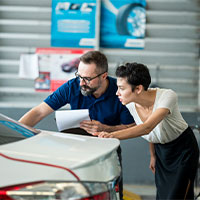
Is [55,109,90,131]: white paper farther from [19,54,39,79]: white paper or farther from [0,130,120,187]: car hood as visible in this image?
[19,54,39,79]: white paper

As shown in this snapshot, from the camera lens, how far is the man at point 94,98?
4047mm

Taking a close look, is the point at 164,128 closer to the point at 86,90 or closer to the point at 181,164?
the point at 181,164

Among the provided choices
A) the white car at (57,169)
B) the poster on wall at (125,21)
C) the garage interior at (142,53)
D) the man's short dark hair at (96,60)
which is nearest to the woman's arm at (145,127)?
the man's short dark hair at (96,60)

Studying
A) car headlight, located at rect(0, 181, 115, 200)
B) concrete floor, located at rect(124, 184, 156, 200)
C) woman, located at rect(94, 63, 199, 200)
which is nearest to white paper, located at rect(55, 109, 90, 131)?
woman, located at rect(94, 63, 199, 200)

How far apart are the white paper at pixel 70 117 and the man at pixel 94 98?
61 mm

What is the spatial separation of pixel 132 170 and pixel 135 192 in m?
0.39

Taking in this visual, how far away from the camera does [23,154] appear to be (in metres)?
2.28

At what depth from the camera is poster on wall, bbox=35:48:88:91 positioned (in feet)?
21.9

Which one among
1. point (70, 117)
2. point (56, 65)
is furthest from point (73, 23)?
point (70, 117)

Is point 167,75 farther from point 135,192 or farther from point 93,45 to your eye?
point 135,192

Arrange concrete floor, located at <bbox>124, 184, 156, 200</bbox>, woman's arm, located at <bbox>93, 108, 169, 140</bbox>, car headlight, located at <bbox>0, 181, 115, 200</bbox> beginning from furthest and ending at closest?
concrete floor, located at <bbox>124, 184, 156, 200</bbox>
woman's arm, located at <bbox>93, 108, 169, 140</bbox>
car headlight, located at <bbox>0, 181, 115, 200</bbox>

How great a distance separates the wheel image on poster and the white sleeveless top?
275cm

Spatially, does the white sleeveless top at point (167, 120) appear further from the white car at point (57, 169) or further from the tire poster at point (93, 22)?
the tire poster at point (93, 22)

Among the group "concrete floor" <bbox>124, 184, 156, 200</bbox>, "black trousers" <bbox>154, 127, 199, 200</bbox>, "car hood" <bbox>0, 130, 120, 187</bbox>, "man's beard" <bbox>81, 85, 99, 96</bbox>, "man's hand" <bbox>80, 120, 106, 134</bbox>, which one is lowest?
"concrete floor" <bbox>124, 184, 156, 200</bbox>
